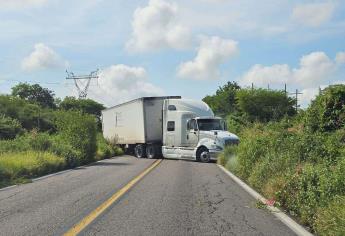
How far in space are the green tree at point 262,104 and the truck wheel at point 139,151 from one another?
32.0 meters

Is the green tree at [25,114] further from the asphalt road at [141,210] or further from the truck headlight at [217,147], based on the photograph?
the asphalt road at [141,210]

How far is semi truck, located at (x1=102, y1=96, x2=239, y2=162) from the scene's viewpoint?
3080 cm

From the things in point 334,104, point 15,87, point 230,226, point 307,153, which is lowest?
point 230,226

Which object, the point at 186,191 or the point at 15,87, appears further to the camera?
the point at 15,87

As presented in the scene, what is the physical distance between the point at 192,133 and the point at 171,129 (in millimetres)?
2336

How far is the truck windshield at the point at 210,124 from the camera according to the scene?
31875 millimetres

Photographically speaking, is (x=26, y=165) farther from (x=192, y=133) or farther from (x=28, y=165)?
(x=192, y=133)

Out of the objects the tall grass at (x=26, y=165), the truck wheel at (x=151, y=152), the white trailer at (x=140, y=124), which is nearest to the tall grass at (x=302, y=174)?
the tall grass at (x=26, y=165)

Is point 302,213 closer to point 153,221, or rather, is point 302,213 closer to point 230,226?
point 230,226

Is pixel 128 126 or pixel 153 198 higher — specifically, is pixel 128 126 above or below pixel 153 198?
above

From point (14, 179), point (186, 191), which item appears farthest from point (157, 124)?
point (186, 191)

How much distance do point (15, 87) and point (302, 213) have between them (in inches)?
4620

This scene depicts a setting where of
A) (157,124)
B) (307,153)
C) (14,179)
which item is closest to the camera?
(307,153)

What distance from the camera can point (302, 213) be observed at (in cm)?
988
